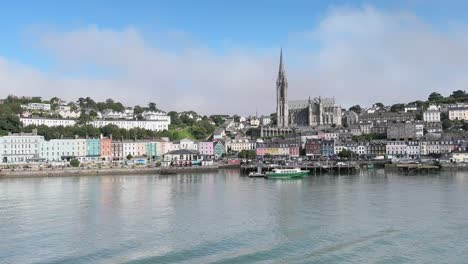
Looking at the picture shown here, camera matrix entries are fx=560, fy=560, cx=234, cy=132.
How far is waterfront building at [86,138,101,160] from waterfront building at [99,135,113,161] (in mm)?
284

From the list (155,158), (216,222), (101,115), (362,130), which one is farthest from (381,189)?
(101,115)

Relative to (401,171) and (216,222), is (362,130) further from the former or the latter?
(216,222)

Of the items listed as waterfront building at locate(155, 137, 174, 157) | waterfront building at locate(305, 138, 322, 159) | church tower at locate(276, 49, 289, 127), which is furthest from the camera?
church tower at locate(276, 49, 289, 127)

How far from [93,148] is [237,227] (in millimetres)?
38433

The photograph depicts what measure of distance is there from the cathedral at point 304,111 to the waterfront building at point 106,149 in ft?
90.2

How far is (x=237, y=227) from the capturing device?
586 inches

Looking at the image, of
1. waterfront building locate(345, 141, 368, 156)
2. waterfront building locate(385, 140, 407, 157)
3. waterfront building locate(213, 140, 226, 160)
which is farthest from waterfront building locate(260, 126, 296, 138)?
waterfront building locate(385, 140, 407, 157)

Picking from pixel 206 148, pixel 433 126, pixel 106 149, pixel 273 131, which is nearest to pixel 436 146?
pixel 433 126

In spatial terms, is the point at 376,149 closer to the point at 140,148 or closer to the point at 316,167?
the point at 316,167

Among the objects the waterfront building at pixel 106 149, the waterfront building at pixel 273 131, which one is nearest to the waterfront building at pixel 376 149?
the waterfront building at pixel 273 131

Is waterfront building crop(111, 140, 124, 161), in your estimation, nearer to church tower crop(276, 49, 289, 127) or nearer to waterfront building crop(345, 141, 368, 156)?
waterfront building crop(345, 141, 368, 156)

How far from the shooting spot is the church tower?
244 feet

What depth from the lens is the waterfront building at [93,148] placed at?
1992 inches

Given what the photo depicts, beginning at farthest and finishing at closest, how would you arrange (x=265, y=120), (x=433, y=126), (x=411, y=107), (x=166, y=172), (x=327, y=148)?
(x=265, y=120), (x=411, y=107), (x=433, y=126), (x=327, y=148), (x=166, y=172)
